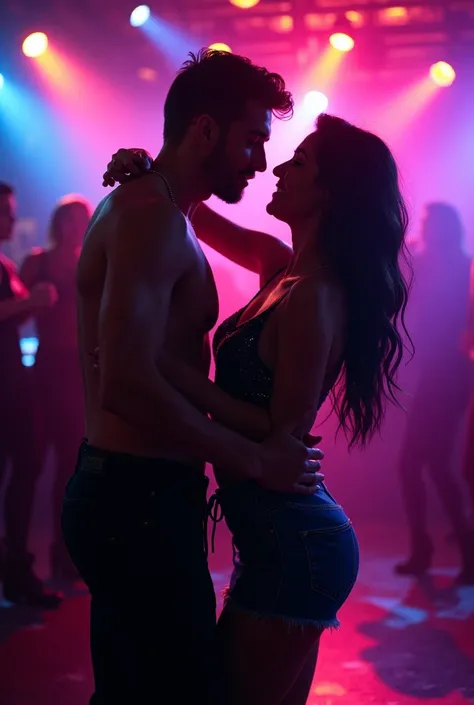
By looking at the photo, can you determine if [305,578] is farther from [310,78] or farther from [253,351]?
[310,78]

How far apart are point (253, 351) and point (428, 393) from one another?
117 inches

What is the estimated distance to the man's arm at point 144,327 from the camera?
1383 millimetres

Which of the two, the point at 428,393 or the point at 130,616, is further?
the point at 428,393

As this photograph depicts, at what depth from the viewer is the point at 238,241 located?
2.39 m

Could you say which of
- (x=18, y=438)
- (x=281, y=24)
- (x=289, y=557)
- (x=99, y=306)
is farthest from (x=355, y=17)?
(x=289, y=557)

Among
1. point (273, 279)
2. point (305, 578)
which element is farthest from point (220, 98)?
point (305, 578)

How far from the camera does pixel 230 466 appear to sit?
1.52 metres

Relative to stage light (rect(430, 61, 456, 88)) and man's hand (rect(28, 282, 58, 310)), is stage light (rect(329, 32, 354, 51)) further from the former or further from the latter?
man's hand (rect(28, 282, 58, 310))

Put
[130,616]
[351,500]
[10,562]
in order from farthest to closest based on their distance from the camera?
[351,500] → [10,562] → [130,616]

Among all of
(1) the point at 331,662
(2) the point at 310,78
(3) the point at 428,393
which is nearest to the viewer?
(1) the point at 331,662

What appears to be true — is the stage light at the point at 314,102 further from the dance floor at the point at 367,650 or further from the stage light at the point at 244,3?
the dance floor at the point at 367,650

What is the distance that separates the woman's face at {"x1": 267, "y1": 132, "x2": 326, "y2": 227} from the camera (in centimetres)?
185

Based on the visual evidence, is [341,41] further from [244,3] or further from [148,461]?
[148,461]

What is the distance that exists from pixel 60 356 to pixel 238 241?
1.85 m
